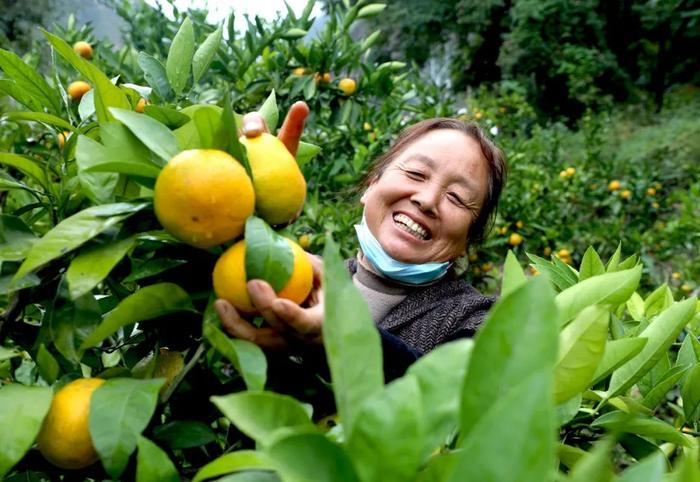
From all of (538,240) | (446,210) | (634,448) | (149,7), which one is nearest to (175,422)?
(634,448)

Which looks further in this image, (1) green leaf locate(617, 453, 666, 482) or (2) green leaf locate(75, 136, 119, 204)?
(2) green leaf locate(75, 136, 119, 204)

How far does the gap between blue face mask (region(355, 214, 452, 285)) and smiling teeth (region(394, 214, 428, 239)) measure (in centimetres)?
6

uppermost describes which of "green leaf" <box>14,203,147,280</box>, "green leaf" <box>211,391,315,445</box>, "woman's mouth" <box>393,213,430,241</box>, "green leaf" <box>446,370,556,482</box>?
"green leaf" <box>446,370,556,482</box>

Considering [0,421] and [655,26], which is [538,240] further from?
[655,26]

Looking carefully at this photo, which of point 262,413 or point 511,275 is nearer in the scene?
point 262,413

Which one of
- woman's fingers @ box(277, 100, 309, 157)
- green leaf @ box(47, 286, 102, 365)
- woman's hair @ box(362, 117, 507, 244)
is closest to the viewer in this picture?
green leaf @ box(47, 286, 102, 365)

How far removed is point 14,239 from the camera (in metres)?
0.51

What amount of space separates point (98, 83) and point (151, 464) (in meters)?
0.33

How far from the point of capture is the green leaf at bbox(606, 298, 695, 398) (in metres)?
0.57

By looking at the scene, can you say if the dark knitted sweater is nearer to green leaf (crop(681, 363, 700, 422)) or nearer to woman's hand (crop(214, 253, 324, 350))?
green leaf (crop(681, 363, 700, 422))

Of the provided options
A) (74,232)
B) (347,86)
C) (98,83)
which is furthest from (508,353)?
(347,86)

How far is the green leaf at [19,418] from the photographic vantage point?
16.3 inches

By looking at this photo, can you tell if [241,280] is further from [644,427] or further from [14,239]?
[644,427]

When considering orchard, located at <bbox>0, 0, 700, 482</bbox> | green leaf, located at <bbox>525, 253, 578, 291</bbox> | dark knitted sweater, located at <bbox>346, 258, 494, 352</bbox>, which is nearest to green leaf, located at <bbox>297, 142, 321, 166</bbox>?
orchard, located at <bbox>0, 0, 700, 482</bbox>
